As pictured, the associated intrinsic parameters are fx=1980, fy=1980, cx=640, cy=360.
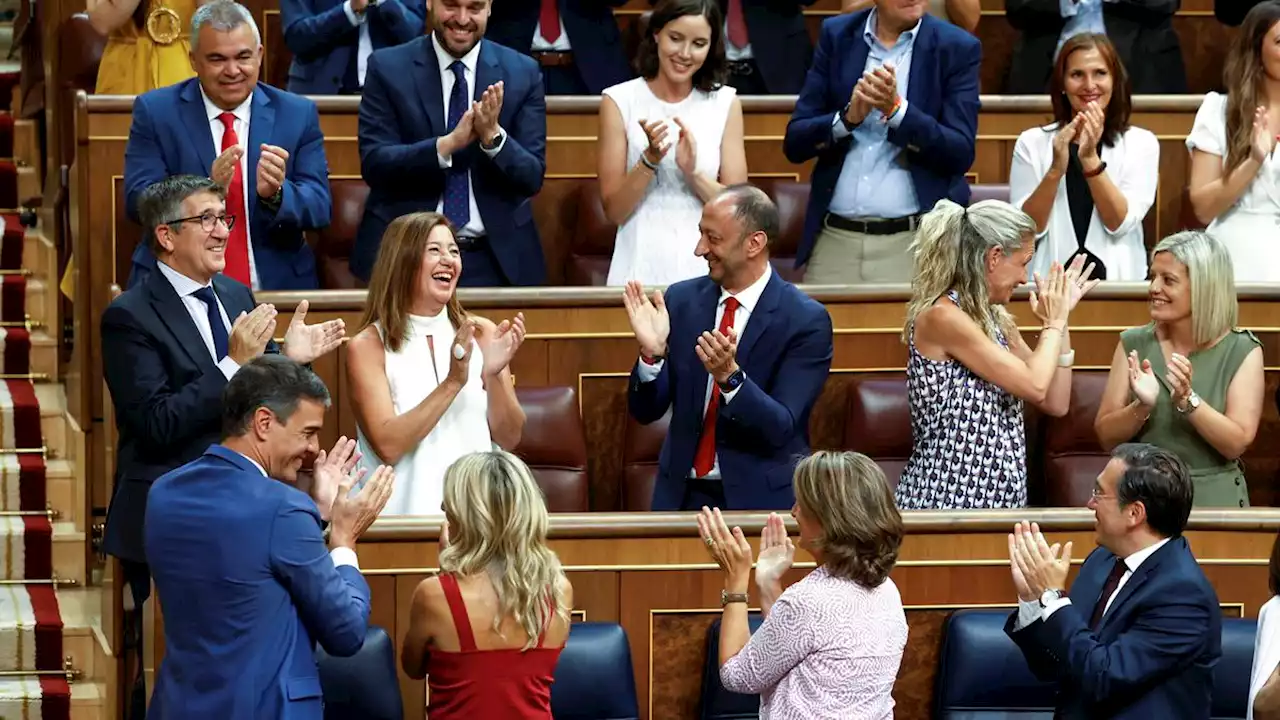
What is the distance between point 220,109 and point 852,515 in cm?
216

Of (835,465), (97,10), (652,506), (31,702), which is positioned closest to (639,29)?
(97,10)

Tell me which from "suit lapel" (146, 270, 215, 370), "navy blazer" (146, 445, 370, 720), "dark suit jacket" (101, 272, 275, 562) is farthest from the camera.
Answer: "suit lapel" (146, 270, 215, 370)

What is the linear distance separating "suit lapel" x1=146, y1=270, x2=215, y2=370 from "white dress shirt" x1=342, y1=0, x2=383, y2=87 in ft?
6.20

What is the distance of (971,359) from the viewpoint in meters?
4.12

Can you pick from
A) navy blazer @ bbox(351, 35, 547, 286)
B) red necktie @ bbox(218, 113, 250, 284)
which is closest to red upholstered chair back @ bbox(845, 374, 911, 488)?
navy blazer @ bbox(351, 35, 547, 286)

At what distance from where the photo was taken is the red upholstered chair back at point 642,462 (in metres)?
4.66

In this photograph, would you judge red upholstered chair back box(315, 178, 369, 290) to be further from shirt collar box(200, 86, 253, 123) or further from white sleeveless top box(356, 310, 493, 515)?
white sleeveless top box(356, 310, 493, 515)

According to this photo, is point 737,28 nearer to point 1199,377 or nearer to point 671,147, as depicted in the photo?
point 671,147

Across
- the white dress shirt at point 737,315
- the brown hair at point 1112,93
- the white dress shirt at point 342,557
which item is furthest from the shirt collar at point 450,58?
the white dress shirt at point 342,557

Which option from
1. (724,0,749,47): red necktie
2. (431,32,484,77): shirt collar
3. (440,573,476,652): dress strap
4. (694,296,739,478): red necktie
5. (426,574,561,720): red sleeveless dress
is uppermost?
(724,0,749,47): red necktie

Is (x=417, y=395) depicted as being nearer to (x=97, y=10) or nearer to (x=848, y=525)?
(x=848, y=525)

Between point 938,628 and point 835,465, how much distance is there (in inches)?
30.0

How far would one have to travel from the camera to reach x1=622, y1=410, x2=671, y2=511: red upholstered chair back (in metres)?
4.66

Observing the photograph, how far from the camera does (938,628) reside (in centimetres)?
388
